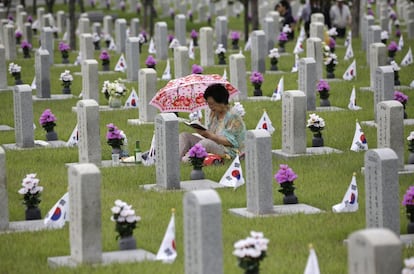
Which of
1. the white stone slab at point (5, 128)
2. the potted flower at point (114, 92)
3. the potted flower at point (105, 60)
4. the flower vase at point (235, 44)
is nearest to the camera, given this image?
the white stone slab at point (5, 128)

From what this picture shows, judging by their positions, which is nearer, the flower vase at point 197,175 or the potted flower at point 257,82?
the flower vase at point 197,175

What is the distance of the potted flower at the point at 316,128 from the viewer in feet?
63.7

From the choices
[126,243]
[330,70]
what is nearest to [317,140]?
[126,243]

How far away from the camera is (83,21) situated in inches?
1411

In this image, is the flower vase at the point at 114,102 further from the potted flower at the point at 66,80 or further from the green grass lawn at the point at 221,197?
the potted flower at the point at 66,80

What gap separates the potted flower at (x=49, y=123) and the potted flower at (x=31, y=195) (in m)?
5.48

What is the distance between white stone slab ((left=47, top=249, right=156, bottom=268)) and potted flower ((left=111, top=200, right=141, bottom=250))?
8cm

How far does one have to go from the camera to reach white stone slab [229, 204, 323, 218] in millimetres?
15062

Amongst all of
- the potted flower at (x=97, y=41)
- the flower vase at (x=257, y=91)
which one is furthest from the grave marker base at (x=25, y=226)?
the potted flower at (x=97, y=41)

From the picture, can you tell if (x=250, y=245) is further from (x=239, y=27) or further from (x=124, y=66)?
(x=239, y=27)

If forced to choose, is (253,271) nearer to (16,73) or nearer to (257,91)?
(257,91)

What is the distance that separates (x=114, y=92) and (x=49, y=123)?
129 inches

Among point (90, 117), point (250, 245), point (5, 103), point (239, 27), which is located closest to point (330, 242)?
point (250, 245)

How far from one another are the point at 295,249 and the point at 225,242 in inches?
29.2
